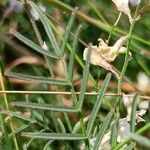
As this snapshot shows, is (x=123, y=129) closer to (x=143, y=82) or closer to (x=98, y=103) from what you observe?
(x=98, y=103)

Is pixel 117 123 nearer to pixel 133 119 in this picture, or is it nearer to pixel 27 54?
pixel 133 119

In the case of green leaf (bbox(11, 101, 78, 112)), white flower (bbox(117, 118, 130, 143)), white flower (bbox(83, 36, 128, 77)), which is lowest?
white flower (bbox(117, 118, 130, 143))

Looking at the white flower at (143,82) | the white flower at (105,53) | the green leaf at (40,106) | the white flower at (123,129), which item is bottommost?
the white flower at (143,82)

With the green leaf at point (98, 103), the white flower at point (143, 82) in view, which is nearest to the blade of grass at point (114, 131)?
the green leaf at point (98, 103)

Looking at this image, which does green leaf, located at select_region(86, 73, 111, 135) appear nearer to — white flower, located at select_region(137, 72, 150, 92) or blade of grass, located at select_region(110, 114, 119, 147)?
blade of grass, located at select_region(110, 114, 119, 147)

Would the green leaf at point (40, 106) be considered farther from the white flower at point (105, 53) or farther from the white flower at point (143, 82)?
the white flower at point (143, 82)

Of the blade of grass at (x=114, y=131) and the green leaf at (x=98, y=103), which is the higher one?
the green leaf at (x=98, y=103)

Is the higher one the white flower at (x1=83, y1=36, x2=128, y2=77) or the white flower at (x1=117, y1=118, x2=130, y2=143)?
the white flower at (x1=83, y1=36, x2=128, y2=77)

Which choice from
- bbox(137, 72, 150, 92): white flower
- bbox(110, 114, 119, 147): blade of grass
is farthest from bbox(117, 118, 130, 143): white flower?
bbox(137, 72, 150, 92): white flower

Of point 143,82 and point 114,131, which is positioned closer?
point 114,131

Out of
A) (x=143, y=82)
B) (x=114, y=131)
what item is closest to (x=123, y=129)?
(x=114, y=131)

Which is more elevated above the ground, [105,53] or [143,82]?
[105,53]
